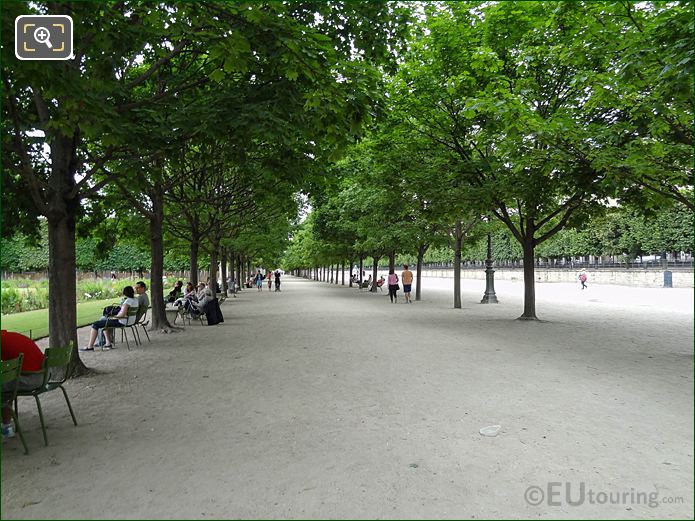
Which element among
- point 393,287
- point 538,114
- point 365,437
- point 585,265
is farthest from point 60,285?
point 585,265

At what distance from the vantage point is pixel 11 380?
4.81m

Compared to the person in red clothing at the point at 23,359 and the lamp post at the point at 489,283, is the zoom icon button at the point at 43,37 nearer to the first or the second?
the person in red clothing at the point at 23,359

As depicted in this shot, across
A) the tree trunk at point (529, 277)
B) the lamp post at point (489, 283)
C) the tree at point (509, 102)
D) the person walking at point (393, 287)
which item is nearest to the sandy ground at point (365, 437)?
the tree at point (509, 102)

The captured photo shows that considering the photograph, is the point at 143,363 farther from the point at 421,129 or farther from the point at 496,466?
the point at 421,129

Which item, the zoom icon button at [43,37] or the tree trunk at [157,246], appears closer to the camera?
the zoom icon button at [43,37]

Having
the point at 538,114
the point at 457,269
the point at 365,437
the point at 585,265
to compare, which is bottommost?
the point at 365,437

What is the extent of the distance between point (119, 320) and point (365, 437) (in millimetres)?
8254

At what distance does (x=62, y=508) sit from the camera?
3.54 meters

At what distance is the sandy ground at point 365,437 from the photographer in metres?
3.62

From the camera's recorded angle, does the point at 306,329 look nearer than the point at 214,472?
No

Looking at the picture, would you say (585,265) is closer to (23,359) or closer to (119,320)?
(119,320)

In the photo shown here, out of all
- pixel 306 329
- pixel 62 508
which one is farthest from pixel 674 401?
pixel 306 329

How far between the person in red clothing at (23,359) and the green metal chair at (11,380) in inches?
7.4

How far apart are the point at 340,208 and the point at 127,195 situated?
1916 cm
